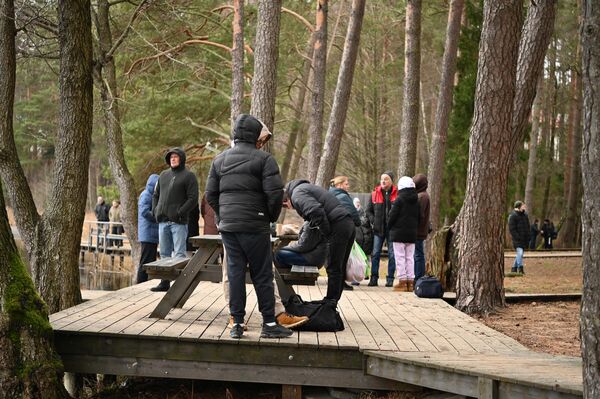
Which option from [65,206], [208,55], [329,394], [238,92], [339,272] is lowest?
[329,394]

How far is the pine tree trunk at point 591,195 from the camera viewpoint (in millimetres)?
4336

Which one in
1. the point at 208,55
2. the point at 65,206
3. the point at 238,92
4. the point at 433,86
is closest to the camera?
the point at 65,206

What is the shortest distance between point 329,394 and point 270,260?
1245 millimetres

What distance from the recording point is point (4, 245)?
23.5 ft

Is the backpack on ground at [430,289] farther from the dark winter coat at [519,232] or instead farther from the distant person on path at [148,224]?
the dark winter coat at [519,232]

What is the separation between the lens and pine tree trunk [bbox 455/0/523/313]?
34.1ft

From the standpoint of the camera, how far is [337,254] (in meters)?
8.05

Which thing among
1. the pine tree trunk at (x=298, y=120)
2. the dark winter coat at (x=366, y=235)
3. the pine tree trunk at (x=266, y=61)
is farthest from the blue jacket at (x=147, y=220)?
the pine tree trunk at (x=298, y=120)

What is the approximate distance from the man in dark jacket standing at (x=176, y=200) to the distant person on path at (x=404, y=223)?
2.89 m

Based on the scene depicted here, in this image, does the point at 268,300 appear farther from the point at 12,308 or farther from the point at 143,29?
the point at 143,29

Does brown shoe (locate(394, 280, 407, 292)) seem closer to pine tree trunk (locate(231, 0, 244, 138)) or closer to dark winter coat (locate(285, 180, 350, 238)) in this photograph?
dark winter coat (locate(285, 180, 350, 238))

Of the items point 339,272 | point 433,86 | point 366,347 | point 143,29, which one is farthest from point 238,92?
Answer: point 433,86

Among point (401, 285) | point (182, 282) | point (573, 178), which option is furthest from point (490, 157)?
point (573, 178)

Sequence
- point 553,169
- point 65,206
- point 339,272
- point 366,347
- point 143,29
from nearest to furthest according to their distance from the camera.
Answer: point 366,347, point 339,272, point 65,206, point 143,29, point 553,169
